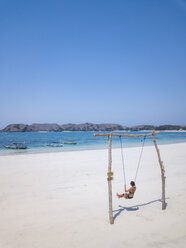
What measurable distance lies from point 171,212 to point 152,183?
11.3 feet

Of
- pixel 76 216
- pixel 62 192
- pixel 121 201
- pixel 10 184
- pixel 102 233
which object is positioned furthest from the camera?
pixel 10 184

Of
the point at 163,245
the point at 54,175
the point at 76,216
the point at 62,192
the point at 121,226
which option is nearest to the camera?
the point at 163,245

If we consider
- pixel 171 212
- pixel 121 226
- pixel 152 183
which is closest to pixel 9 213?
pixel 121 226

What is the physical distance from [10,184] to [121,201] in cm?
579

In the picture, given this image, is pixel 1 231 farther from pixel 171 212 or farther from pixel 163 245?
pixel 171 212

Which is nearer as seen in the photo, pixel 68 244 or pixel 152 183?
pixel 68 244

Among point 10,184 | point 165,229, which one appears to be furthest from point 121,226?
point 10,184

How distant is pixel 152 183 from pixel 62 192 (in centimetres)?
474

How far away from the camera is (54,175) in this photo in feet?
36.8

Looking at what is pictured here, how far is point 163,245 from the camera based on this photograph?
4363 mm

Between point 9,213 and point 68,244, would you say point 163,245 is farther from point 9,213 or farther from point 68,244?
point 9,213

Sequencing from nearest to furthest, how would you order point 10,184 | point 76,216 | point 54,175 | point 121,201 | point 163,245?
point 163,245, point 76,216, point 121,201, point 10,184, point 54,175

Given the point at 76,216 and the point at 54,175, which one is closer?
the point at 76,216

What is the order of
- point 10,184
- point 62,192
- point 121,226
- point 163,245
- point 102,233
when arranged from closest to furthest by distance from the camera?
point 163,245, point 102,233, point 121,226, point 62,192, point 10,184
